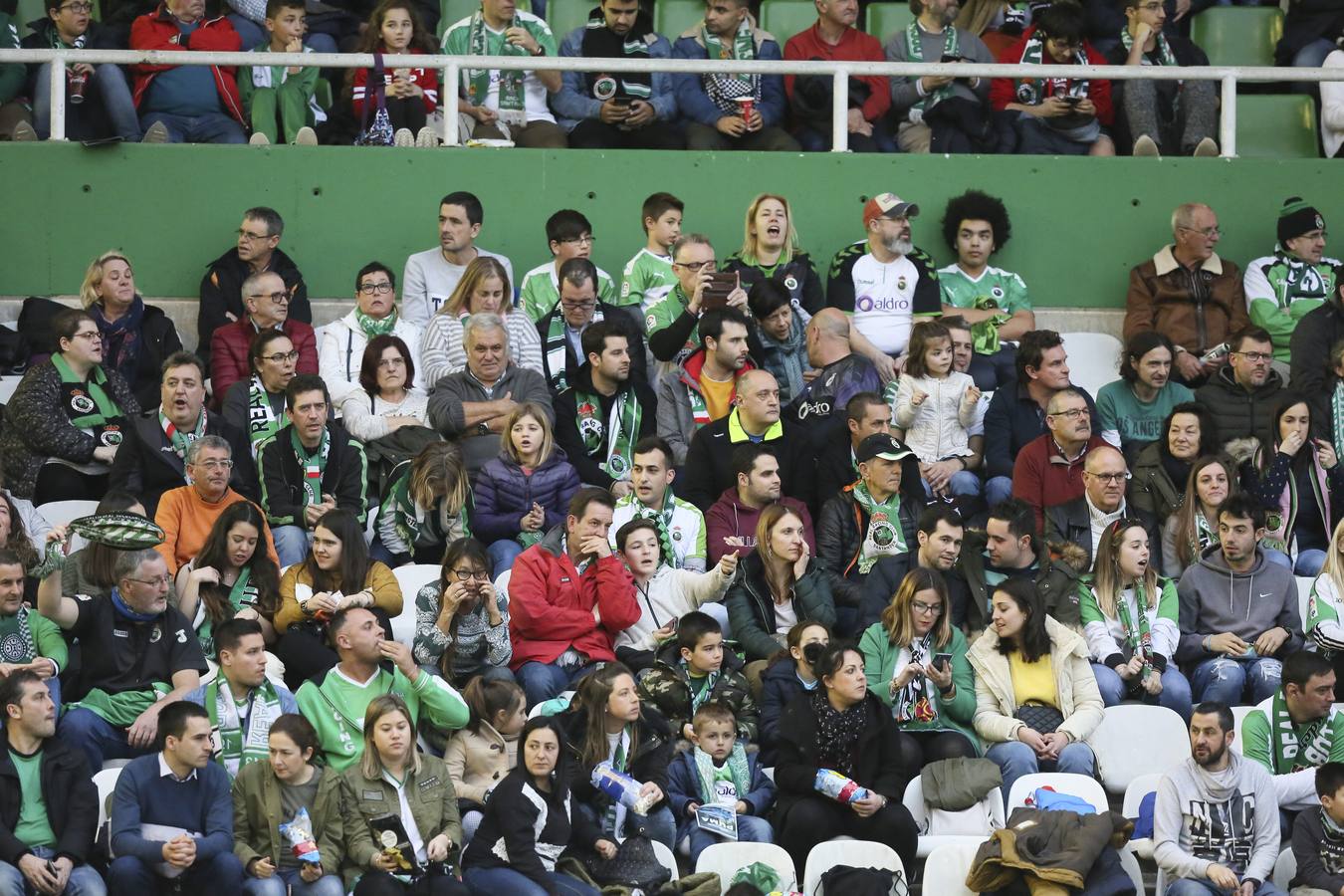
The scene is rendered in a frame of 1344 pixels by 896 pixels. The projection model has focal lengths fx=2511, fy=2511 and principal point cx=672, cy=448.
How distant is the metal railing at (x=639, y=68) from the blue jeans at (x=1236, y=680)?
3569 millimetres

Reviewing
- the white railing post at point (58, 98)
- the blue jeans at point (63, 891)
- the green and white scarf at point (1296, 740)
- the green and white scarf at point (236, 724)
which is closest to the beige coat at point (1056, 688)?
the green and white scarf at point (1296, 740)

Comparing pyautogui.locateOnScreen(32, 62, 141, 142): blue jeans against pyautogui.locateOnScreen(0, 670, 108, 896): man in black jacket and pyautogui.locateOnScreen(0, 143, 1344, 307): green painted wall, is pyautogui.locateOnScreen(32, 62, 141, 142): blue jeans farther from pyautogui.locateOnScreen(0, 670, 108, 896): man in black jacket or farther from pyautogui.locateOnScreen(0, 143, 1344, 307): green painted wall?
pyautogui.locateOnScreen(0, 670, 108, 896): man in black jacket

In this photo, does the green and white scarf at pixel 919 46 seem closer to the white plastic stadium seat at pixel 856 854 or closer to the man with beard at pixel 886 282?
the man with beard at pixel 886 282

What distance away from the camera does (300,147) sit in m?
12.8

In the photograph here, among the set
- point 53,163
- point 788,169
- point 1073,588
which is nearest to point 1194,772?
point 1073,588

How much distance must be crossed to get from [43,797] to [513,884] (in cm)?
167

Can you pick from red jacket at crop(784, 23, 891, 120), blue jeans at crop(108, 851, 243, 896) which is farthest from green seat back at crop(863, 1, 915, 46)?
blue jeans at crop(108, 851, 243, 896)

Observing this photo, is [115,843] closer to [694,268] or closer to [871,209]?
[694,268]

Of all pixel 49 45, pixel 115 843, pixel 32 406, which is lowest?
pixel 115 843

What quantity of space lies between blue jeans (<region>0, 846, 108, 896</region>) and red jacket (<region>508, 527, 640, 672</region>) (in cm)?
202

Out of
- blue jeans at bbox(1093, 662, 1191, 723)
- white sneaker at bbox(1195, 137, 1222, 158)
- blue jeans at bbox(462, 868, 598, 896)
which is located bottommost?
blue jeans at bbox(462, 868, 598, 896)

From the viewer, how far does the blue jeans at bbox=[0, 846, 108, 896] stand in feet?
27.7

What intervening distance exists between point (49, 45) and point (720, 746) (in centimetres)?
598

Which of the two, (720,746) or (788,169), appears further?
(788,169)
